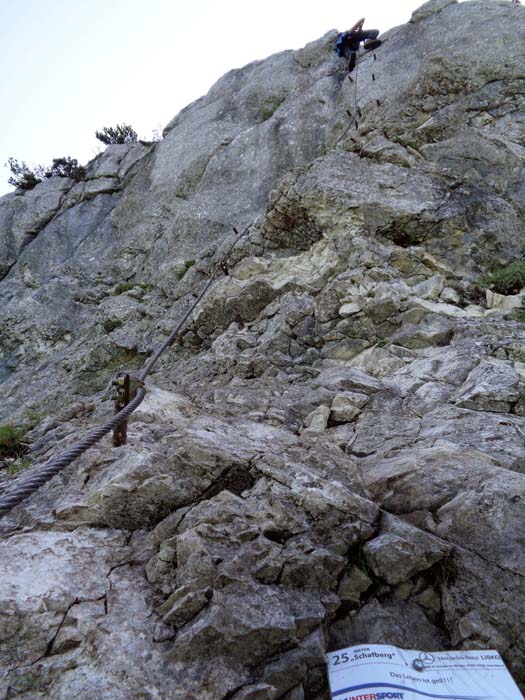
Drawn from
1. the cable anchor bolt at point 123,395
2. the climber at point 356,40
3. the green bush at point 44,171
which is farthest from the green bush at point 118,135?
the cable anchor bolt at point 123,395

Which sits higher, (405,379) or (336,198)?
(336,198)

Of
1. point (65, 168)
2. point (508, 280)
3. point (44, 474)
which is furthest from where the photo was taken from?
point (65, 168)

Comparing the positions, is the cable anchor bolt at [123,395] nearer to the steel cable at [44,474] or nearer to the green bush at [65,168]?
the steel cable at [44,474]

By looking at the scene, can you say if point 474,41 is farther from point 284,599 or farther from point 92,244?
point 284,599

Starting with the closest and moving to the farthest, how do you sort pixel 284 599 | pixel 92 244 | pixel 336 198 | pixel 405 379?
pixel 284 599 → pixel 405 379 → pixel 336 198 → pixel 92 244

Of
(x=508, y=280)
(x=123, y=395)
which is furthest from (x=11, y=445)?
(x=508, y=280)

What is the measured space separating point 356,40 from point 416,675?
20413mm

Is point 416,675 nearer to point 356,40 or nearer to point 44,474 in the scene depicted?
point 44,474

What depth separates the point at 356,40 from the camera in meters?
16.8

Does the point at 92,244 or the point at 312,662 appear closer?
the point at 312,662

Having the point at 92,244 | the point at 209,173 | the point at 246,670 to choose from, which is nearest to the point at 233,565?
the point at 246,670

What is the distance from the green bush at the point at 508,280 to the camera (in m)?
8.27

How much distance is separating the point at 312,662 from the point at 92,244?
1910 centimetres

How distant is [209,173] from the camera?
677 inches
